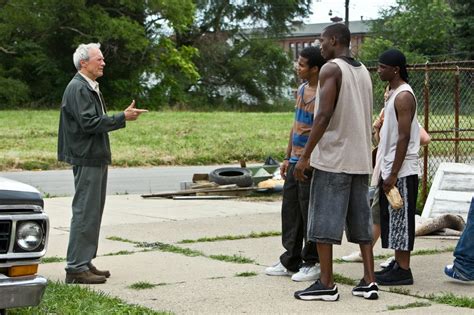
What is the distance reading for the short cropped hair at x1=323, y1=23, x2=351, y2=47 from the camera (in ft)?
23.9

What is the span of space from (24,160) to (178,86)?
122ft

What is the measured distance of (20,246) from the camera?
5.55m

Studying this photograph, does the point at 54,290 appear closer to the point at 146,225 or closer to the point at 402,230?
the point at 402,230

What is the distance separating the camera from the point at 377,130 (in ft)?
29.7

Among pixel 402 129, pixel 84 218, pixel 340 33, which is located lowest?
pixel 84 218

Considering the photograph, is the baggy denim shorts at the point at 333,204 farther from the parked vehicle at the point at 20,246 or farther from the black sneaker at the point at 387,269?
the parked vehicle at the point at 20,246

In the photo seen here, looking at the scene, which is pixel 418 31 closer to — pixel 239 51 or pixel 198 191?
pixel 239 51

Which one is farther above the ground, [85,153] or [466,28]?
[466,28]

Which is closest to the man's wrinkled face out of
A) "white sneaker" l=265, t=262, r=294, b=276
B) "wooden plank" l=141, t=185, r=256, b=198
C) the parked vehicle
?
"white sneaker" l=265, t=262, r=294, b=276

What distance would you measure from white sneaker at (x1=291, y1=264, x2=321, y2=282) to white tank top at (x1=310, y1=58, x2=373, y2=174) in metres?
1.22

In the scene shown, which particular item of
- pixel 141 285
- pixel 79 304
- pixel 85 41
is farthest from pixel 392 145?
pixel 85 41

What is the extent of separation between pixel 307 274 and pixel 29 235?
3.07m

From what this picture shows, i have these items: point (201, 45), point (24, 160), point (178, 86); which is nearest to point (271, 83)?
point (201, 45)

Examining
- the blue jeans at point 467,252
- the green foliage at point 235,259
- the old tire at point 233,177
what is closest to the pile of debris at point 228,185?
the old tire at point 233,177
